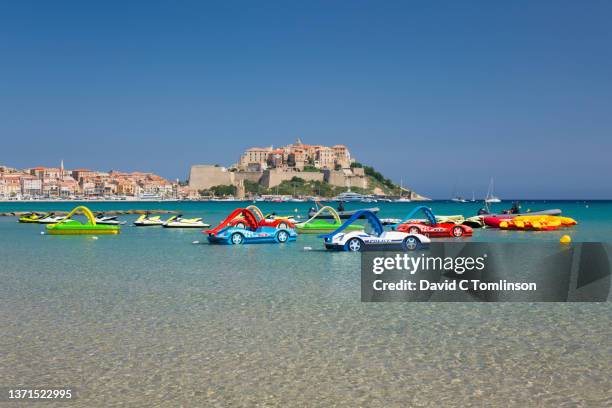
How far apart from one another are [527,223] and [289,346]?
3680 cm

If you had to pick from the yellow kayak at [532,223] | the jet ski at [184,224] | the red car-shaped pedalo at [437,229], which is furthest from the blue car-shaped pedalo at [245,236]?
the yellow kayak at [532,223]

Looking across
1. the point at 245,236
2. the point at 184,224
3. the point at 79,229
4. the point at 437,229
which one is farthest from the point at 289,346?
the point at 184,224

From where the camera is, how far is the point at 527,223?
42719mm

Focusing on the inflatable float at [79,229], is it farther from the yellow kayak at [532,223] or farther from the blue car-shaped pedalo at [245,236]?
the yellow kayak at [532,223]

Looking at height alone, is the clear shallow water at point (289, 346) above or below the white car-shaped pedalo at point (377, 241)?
below

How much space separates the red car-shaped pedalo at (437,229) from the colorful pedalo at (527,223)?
8756mm

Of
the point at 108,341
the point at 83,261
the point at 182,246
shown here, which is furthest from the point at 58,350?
the point at 182,246

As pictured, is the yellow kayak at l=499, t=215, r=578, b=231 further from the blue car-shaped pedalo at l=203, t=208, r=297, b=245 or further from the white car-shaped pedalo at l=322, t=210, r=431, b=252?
the white car-shaped pedalo at l=322, t=210, r=431, b=252

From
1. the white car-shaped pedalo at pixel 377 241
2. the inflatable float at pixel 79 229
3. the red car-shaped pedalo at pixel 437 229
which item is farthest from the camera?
the inflatable float at pixel 79 229

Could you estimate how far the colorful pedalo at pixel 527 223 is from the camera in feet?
140

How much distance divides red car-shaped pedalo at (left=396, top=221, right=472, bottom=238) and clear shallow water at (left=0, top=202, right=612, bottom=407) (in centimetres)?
1678

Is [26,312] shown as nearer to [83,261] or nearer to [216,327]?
[216,327]

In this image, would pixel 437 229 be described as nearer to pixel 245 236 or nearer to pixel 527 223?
pixel 245 236

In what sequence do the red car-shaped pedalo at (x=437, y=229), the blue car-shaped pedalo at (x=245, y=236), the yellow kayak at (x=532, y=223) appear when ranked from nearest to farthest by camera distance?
the blue car-shaped pedalo at (x=245, y=236) → the red car-shaped pedalo at (x=437, y=229) → the yellow kayak at (x=532, y=223)
